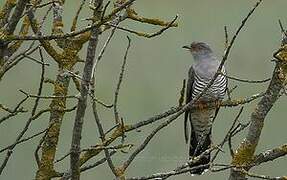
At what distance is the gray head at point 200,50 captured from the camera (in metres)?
2.03

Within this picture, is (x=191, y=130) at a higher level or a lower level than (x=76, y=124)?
higher

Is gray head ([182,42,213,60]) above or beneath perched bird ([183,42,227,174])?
above

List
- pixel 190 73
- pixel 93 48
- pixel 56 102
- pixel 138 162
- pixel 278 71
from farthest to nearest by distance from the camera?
pixel 138 162
pixel 190 73
pixel 56 102
pixel 278 71
pixel 93 48

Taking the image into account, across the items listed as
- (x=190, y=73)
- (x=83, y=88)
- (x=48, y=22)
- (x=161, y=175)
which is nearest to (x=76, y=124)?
(x=83, y=88)

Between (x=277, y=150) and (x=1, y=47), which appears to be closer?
(x=1, y=47)

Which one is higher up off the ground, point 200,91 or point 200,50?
point 200,50

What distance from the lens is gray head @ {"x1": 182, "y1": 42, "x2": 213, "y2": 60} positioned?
2.03 metres

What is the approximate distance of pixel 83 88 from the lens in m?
0.65

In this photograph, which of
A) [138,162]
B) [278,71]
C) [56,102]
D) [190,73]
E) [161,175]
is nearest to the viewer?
[161,175]

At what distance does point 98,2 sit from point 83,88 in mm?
96

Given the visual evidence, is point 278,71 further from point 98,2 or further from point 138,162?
point 138,162

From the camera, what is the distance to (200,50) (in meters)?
2.04

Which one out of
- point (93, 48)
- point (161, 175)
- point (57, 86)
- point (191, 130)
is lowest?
point (161, 175)

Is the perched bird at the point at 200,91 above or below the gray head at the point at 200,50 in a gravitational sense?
below
